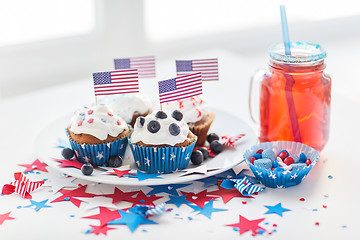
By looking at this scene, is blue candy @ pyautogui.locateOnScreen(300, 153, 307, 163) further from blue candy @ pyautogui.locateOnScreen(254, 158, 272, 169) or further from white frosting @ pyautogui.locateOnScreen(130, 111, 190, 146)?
white frosting @ pyautogui.locateOnScreen(130, 111, 190, 146)

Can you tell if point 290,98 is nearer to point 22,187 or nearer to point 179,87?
point 179,87

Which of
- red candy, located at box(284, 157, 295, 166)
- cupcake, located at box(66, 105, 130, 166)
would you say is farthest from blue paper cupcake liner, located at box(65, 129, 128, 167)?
red candy, located at box(284, 157, 295, 166)

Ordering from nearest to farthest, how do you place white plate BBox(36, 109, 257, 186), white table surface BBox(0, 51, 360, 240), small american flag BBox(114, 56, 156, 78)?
white table surface BBox(0, 51, 360, 240), white plate BBox(36, 109, 257, 186), small american flag BBox(114, 56, 156, 78)

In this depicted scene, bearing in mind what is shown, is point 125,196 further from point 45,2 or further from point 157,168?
point 45,2

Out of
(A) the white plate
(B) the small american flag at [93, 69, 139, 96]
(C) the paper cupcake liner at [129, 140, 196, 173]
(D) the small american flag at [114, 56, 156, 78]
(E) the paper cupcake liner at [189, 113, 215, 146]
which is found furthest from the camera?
(D) the small american flag at [114, 56, 156, 78]

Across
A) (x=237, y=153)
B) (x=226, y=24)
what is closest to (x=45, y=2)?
(x=226, y=24)

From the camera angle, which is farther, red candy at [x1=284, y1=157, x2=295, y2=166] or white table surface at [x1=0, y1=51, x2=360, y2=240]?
red candy at [x1=284, y1=157, x2=295, y2=166]

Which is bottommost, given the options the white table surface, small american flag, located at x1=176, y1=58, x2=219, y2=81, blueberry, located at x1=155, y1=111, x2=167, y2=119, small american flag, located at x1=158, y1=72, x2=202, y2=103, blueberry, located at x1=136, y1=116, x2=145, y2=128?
the white table surface

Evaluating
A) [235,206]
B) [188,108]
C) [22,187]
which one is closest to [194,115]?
[188,108]
